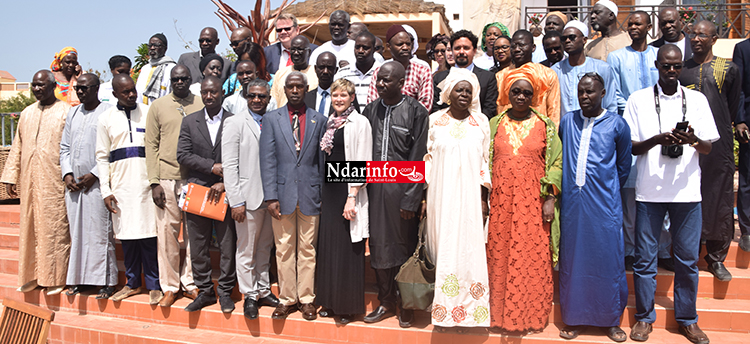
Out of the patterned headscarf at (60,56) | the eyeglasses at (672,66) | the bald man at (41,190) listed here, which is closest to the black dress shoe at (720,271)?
the eyeglasses at (672,66)

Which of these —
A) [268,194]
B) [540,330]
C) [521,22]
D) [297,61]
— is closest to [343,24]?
[297,61]

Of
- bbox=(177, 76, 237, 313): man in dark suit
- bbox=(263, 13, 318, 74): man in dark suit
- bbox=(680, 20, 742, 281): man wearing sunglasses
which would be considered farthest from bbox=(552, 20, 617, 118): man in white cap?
bbox=(177, 76, 237, 313): man in dark suit

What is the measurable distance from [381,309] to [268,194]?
1397 millimetres

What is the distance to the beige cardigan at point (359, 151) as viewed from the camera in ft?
13.4

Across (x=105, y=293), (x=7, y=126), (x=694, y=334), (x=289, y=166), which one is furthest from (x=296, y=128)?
(x=7, y=126)

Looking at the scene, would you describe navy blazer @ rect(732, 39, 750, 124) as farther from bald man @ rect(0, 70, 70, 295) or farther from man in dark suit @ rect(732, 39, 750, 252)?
bald man @ rect(0, 70, 70, 295)

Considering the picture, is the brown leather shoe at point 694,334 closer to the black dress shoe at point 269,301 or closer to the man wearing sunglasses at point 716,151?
the man wearing sunglasses at point 716,151

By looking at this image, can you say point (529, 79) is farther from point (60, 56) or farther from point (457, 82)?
point (60, 56)

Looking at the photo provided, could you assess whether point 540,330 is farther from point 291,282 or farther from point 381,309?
point 291,282

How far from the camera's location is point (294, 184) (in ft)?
13.8

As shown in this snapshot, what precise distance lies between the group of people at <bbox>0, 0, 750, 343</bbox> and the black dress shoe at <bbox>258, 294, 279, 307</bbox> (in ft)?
0.09

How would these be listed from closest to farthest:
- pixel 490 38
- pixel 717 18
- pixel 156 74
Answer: pixel 490 38
pixel 156 74
pixel 717 18

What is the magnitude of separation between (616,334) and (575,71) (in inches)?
98.1

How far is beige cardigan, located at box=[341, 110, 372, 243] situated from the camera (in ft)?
13.4
